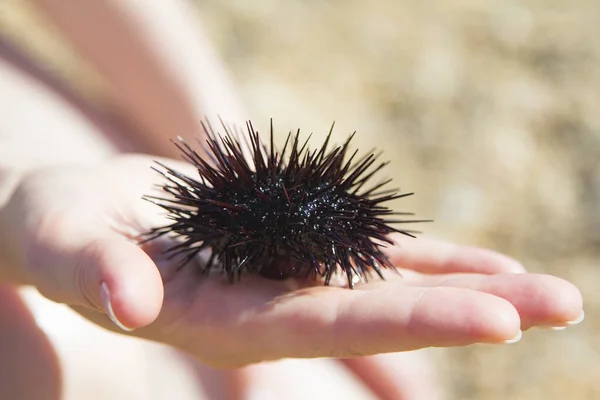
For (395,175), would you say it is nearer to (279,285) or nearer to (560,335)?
(560,335)

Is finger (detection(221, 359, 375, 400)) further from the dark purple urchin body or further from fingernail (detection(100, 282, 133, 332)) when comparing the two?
fingernail (detection(100, 282, 133, 332))

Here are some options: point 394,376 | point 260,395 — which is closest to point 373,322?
point 260,395

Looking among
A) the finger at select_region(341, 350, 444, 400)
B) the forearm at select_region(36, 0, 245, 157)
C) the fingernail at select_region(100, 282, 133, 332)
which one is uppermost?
the forearm at select_region(36, 0, 245, 157)

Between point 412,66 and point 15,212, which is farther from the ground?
point 412,66

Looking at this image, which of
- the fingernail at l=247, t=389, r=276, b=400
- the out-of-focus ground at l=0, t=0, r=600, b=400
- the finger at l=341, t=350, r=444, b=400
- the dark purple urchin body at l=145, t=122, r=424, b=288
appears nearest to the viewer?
the dark purple urchin body at l=145, t=122, r=424, b=288

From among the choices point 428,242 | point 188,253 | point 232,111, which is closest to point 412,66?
point 232,111

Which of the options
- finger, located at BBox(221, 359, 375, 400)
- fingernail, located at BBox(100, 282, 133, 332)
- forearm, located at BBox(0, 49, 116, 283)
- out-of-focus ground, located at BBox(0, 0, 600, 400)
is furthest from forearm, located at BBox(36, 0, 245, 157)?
fingernail, located at BBox(100, 282, 133, 332)

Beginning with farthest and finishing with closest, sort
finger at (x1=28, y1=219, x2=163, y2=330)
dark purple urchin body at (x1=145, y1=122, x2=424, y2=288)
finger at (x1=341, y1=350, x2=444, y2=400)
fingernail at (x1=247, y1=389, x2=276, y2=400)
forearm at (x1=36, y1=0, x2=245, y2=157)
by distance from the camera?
forearm at (x1=36, y1=0, x2=245, y2=157) → finger at (x1=341, y1=350, x2=444, y2=400) → fingernail at (x1=247, y1=389, x2=276, y2=400) → dark purple urchin body at (x1=145, y1=122, x2=424, y2=288) → finger at (x1=28, y1=219, x2=163, y2=330)
